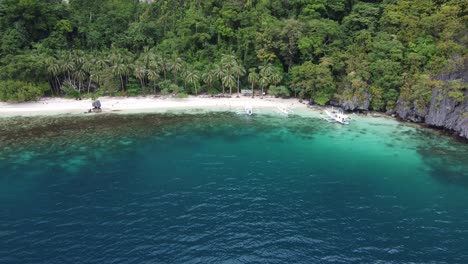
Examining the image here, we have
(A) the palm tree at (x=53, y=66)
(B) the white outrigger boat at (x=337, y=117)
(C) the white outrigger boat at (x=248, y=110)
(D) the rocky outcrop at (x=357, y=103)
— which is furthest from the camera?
(A) the palm tree at (x=53, y=66)

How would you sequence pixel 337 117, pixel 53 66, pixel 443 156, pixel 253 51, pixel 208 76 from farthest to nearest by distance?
pixel 253 51
pixel 208 76
pixel 53 66
pixel 337 117
pixel 443 156

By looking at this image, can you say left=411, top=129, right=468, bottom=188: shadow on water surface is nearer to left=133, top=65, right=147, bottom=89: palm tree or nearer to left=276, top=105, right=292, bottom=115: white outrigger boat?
left=276, top=105, right=292, bottom=115: white outrigger boat

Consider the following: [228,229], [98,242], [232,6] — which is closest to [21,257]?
[98,242]

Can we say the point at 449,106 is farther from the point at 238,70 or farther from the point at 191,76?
the point at 191,76

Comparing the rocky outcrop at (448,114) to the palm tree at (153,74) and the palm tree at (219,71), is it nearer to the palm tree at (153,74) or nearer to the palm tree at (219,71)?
the palm tree at (219,71)

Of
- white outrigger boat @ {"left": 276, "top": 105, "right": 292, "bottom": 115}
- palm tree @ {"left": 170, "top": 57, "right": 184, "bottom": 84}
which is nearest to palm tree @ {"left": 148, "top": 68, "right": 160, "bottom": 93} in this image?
palm tree @ {"left": 170, "top": 57, "right": 184, "bottom": 84}

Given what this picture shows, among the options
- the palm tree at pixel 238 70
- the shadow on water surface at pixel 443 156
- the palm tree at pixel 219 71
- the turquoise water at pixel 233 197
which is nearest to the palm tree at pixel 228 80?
the palm tree at pixel 219 71

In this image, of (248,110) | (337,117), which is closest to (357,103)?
(337,117)
